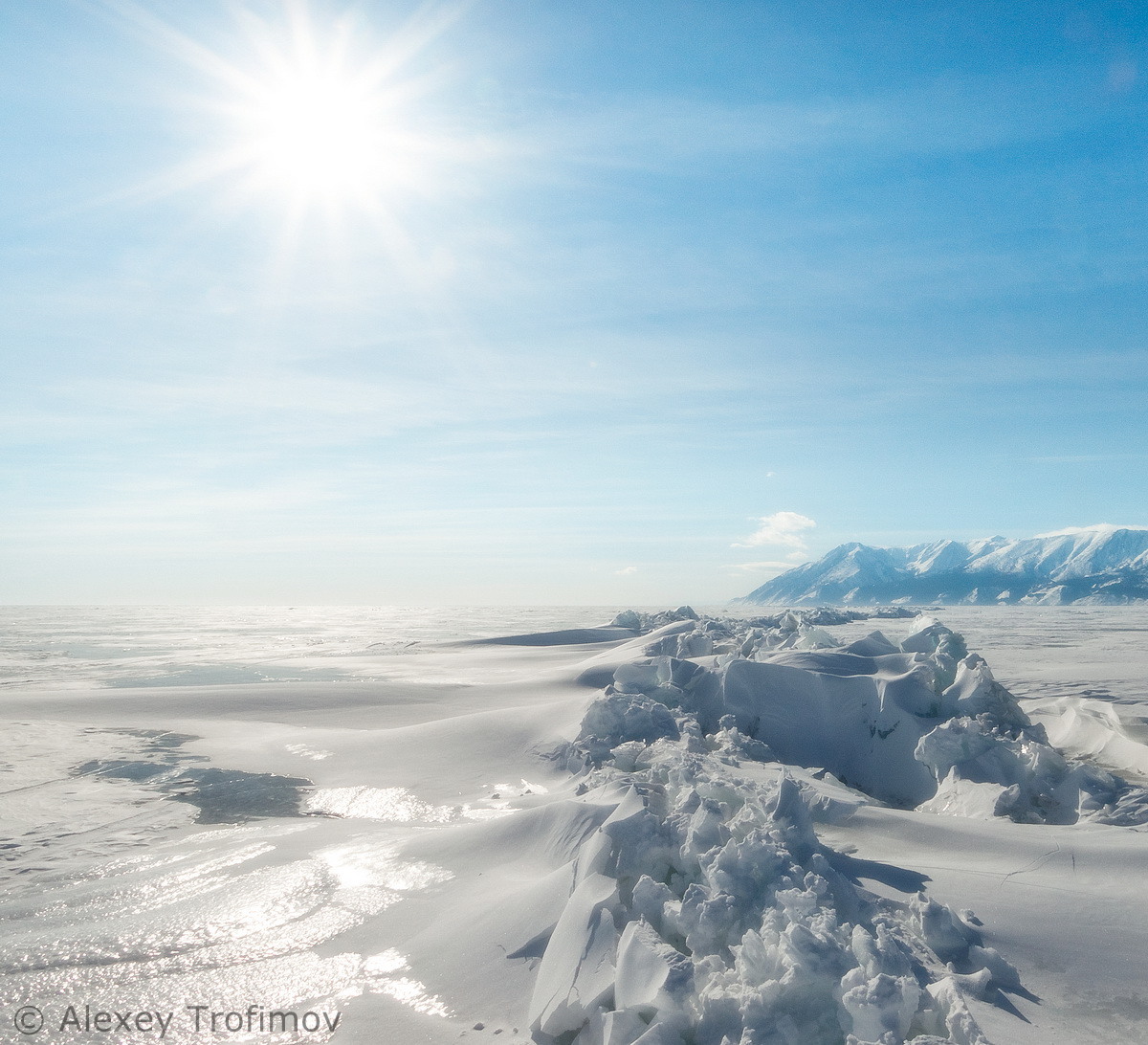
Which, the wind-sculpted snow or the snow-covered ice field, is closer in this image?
the wind-sculpted snow

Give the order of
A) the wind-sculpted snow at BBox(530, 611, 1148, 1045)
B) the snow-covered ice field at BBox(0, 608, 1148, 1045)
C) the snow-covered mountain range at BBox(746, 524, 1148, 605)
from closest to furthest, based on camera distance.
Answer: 1. the wind-sculpted snow at BBox(530, 611, 1148, 1045)
2. the snow-covered ice field at BBox(0, 608, 1148, 1045)
3. the snow-covered mountain range at BBox(746, 524, 1148, 605)

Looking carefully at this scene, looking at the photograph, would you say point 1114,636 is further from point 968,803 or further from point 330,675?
point 330,675

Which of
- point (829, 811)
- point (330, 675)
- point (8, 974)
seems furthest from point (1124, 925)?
point (330, 675)

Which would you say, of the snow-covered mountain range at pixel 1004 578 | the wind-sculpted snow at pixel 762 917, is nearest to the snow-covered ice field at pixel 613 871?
the wind-sculpted snow at pixel 762 917

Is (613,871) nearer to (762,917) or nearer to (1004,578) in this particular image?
(762,917)

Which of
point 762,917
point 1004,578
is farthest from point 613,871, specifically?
point 1004,578

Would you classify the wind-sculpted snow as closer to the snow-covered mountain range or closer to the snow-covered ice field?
the snow-covered ice field

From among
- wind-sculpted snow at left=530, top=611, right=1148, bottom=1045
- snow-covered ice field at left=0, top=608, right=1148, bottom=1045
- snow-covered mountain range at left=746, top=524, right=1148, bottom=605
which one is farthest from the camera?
snow-covered mountain range at left=746, top=524, right=1148, bottom=605

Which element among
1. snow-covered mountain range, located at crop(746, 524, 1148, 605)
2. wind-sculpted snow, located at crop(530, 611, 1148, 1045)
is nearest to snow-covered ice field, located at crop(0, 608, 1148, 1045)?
wind-sculpted snow, located at crop(530, 611, 1148, 1045)
